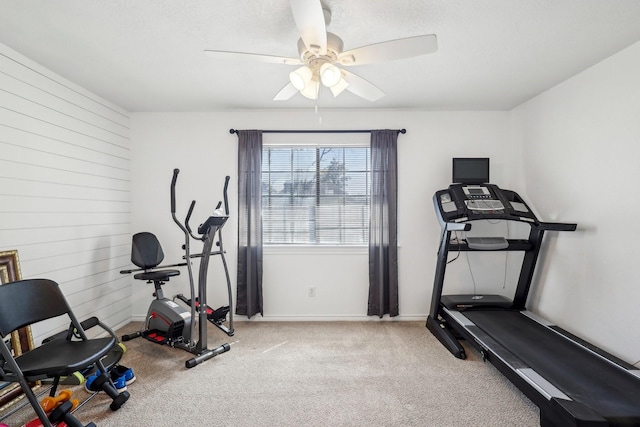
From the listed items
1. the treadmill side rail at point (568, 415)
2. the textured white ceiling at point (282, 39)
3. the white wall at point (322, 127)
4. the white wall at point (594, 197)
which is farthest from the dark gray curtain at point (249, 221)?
the white wall at point (594, 197)

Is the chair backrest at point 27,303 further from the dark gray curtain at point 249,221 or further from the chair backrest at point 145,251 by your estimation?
the dark gray curtain at point 249,221

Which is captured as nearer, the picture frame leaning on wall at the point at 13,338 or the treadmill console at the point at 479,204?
the picture frame leaning on wall at the point at 13,338

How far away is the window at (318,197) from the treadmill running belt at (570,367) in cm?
159

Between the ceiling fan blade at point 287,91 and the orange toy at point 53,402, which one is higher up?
the ceiling fan blade at point 287,91

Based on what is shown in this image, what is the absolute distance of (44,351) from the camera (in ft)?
5.99

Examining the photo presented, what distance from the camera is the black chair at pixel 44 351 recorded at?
5.16 feet

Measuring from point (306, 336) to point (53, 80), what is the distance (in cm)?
320

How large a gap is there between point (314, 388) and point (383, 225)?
179 centimetres

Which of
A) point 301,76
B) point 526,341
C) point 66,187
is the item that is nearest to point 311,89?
point 301,76

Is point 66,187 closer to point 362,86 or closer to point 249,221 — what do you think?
point 249,221

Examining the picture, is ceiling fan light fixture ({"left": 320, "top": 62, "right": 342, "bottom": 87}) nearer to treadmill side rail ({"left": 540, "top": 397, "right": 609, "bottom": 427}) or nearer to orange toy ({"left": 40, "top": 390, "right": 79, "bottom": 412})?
treadmill side rail ({"left": 540, "top": 397, "right": 609, "bottom": 427})

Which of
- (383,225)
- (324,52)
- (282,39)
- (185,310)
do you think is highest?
(282,39)

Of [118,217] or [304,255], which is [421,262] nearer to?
[304,255]

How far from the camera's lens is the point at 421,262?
343 centimetres
